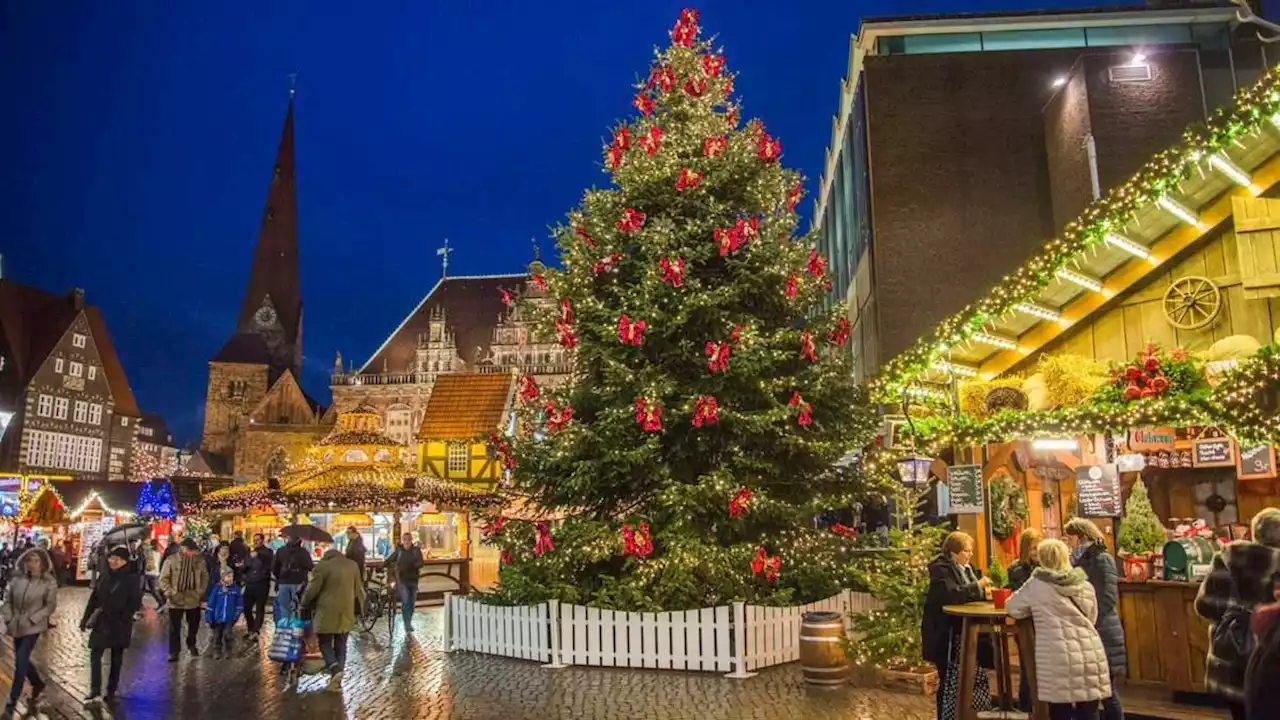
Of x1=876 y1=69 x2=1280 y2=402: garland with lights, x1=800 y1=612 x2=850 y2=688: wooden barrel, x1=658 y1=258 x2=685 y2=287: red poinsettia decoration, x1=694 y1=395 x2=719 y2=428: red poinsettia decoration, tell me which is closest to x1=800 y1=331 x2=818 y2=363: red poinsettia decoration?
x1=876 y1=69 x2=1280 y2=402: garland with lights

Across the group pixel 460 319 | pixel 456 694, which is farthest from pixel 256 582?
pixel 460 319

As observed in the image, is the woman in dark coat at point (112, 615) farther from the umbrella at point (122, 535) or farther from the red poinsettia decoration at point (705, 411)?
the umbrella at point (122, 535)

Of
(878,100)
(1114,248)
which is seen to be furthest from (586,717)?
(878,100)

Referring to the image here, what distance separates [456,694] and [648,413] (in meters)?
3.88

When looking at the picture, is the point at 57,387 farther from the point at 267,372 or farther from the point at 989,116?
the point at 989,116

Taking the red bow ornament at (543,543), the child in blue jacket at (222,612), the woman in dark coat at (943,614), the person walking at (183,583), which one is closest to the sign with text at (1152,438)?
the woman in dark coat at (943,614)

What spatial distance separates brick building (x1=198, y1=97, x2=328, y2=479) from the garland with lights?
1991 inches

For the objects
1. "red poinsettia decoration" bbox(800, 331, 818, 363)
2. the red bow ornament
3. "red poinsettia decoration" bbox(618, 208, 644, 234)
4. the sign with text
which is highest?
"red poinsettia decoration" bbox(618, 208, 644, 234)

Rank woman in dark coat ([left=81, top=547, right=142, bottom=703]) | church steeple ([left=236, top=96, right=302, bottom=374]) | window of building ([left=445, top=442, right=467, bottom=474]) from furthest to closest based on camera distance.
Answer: church steeple ([left=236, top=96, right=302, bottom=374]) → window of building ([left=445, top=442, right=467, bottom=474]) → woman in dark coat ([left=81, top=547, right=142, bottom=703])

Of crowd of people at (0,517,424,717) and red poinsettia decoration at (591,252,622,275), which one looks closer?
crowd of people at (0,517,424,717)

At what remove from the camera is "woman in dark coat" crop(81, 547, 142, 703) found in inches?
370

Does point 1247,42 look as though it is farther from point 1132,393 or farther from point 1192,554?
point 1192,554

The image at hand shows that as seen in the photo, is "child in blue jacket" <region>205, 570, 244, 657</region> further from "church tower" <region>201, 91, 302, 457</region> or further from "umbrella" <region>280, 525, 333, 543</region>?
"church tower" <region>201, 91, 302, 457</region>

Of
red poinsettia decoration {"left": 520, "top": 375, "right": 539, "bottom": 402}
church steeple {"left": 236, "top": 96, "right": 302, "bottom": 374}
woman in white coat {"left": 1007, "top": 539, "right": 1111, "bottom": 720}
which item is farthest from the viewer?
church steeple {"left": 236, "top": 96, "right": 302, "bottom": 374}
